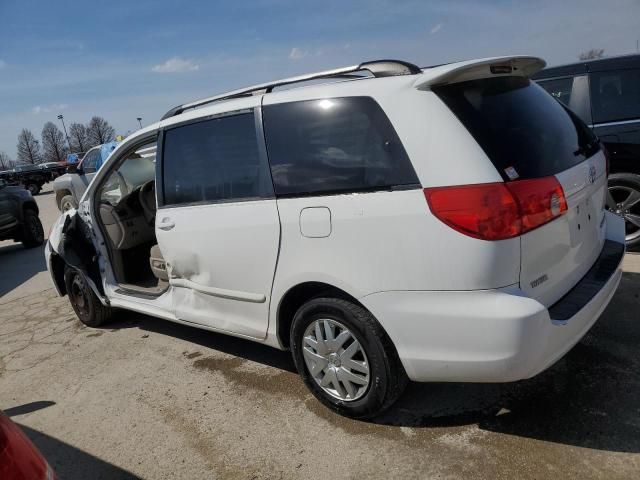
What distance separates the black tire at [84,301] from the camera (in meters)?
4.66

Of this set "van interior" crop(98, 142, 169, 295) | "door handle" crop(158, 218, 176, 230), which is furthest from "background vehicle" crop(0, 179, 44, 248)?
"door handle" crop(158, 218, 176, 230)

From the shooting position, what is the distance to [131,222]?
4875mm

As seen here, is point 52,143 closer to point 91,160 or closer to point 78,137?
point 78,137

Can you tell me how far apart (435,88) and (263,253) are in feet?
4.19

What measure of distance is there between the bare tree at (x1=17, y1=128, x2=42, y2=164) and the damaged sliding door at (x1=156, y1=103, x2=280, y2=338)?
3345 inches

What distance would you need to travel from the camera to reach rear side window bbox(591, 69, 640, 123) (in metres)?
4.75

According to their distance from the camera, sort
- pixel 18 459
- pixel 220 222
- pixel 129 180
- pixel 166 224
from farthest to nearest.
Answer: pixel 129 180 < pixel 166 224 < pixel 220 222 < pixel 18 459

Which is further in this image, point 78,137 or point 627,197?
point 78,137

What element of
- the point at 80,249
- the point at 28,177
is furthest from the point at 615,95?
the point at 28,177

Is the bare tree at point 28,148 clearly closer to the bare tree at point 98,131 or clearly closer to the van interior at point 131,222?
the bare tree at point 98,131

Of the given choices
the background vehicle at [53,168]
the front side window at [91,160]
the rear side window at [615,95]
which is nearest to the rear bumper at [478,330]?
the rear side window at [615,95]

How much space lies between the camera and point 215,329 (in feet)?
11.1

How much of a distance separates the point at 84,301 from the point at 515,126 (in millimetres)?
4136

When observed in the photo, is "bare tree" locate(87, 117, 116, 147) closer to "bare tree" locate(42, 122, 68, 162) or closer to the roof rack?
"bare tree" locate(42, 122, 68, 162)
